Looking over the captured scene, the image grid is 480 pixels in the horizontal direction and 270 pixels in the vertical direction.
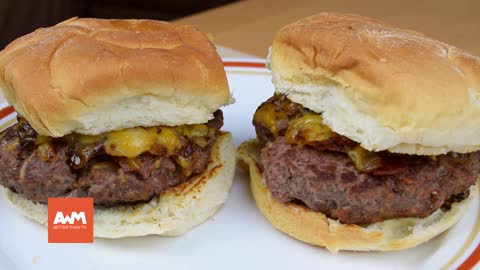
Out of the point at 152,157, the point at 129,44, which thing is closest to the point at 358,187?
the point at 152,157

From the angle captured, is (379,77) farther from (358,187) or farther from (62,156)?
(62,156)

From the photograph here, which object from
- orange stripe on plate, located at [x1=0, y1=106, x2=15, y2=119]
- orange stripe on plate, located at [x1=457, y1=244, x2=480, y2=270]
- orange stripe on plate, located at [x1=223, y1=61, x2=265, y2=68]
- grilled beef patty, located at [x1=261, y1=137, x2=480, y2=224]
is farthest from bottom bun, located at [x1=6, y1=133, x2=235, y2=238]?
orange stripe on plate, located at [x1=223, y1=61, x2=265, y2=68]

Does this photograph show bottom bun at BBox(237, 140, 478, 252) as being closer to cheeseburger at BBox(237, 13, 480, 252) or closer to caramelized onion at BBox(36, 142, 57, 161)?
cheeseburger at BBox(237, 13, 480, 252)

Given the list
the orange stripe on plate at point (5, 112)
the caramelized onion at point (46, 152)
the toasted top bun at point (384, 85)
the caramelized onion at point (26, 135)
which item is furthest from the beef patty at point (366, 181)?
the orange stripe on plate at point (5, 112)

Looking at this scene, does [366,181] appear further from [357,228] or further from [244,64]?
[244,64]

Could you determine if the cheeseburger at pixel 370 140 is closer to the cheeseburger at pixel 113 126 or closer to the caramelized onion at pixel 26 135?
the cheeseburger at pixel 113 126
